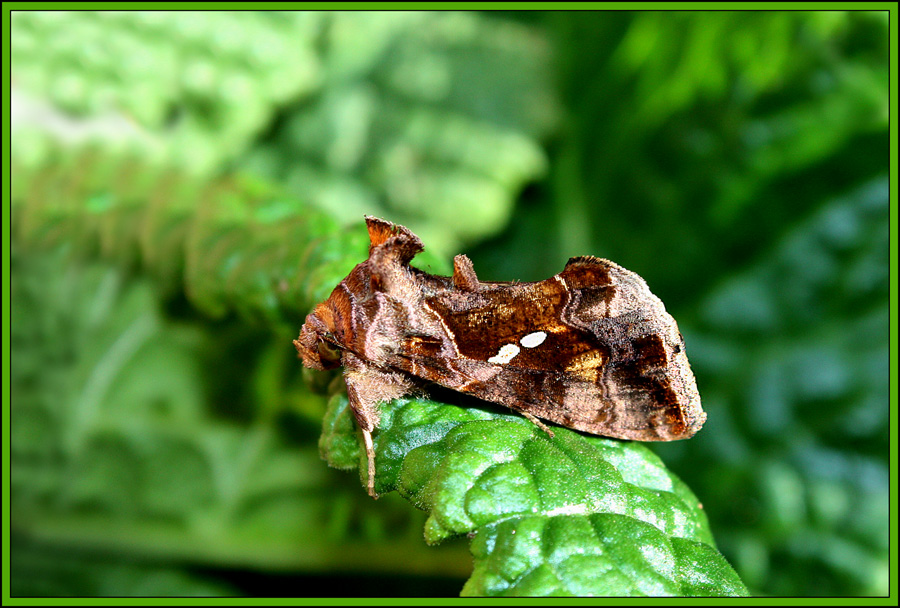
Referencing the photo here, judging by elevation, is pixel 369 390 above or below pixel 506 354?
below

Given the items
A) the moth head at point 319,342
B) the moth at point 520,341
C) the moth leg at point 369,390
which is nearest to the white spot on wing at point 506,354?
the moth at point 520,341

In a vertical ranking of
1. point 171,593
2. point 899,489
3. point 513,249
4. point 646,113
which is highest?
point 646,113

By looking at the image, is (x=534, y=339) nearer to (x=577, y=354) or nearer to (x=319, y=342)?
(x=577, y=354)

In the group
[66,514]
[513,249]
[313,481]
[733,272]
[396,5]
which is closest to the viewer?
[313,481]

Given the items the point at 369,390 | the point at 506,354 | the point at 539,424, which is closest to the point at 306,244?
the point at 369,390

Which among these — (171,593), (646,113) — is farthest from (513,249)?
(171,593)

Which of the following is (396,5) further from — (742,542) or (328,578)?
(742,542)
